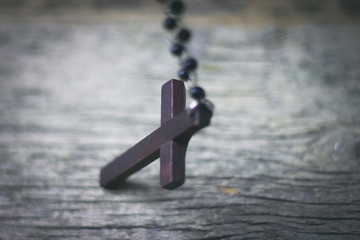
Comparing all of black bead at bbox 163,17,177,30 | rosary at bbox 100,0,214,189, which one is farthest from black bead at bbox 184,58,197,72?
black bead at bbox 163,17,177,30

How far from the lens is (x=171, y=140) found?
24.1 inches

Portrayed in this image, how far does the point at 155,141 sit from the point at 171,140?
0.14 ft

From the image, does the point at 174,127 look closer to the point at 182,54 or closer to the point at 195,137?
the point at 182,54

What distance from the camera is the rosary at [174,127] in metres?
0.58

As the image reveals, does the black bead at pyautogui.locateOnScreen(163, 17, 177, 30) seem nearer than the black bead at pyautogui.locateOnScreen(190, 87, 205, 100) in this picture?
No

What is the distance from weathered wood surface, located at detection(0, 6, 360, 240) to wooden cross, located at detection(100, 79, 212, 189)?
14 centimetres

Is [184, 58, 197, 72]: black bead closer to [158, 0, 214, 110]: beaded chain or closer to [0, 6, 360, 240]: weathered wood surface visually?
[158, 0, 214, 110]: beaded chain

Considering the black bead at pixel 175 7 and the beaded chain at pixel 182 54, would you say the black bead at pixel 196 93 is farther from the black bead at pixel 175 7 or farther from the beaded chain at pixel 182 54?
the black bead at pixel 175 7

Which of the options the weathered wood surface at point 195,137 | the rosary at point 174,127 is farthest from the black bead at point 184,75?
the weathered wood surface at point 195,137

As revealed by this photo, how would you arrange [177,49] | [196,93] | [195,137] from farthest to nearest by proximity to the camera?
[195,137] < [177,49] < [196,93]

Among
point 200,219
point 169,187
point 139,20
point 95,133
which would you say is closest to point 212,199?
point 200,219

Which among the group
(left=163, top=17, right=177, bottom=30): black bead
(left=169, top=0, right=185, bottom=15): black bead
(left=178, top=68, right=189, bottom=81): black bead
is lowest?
(left=178, top=68, right=189, bottom=81): black bead

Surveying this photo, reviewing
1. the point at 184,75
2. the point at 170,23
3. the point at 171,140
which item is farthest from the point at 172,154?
the point at 170,23

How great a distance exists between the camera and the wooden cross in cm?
57
